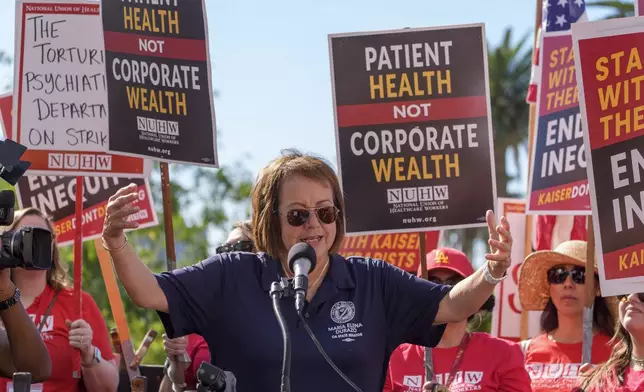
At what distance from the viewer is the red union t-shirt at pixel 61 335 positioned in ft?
20.2

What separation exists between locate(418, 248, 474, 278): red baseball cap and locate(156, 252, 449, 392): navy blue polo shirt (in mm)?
2095

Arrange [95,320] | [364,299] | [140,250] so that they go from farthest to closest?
[140,250], [95,320], [364,299]

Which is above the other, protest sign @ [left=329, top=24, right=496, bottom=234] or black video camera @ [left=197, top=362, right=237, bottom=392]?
protest sign @ [left=329, top=24, right=496, bottom=234]

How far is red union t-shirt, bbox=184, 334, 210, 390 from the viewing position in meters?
6.09

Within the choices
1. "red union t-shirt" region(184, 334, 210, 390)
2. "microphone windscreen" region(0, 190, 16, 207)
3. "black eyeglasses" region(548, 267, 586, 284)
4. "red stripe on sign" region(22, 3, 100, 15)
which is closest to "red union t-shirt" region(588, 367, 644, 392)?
"black eyeglasses" region(548, 267, 586, 284)

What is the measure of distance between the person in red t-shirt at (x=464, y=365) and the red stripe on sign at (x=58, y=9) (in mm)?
3051

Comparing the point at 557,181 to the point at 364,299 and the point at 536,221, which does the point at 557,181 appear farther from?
the point at 364,299

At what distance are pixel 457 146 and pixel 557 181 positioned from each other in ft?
5.03

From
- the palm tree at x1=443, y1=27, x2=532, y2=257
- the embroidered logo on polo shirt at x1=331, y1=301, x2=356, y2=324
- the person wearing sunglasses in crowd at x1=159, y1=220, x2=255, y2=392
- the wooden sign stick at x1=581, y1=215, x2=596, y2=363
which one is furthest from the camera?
the palm tree at x1=443, y1=27, x2=532, y2=257

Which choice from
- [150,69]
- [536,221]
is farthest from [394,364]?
[536,221]

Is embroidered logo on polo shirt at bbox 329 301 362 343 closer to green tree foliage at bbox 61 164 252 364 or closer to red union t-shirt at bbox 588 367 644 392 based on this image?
red union t-shirt at bbox 588 367 644 392

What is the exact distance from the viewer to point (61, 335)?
20.6ft

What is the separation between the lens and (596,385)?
18.5 feet

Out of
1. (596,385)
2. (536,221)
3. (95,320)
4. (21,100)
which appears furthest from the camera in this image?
(536,221)
